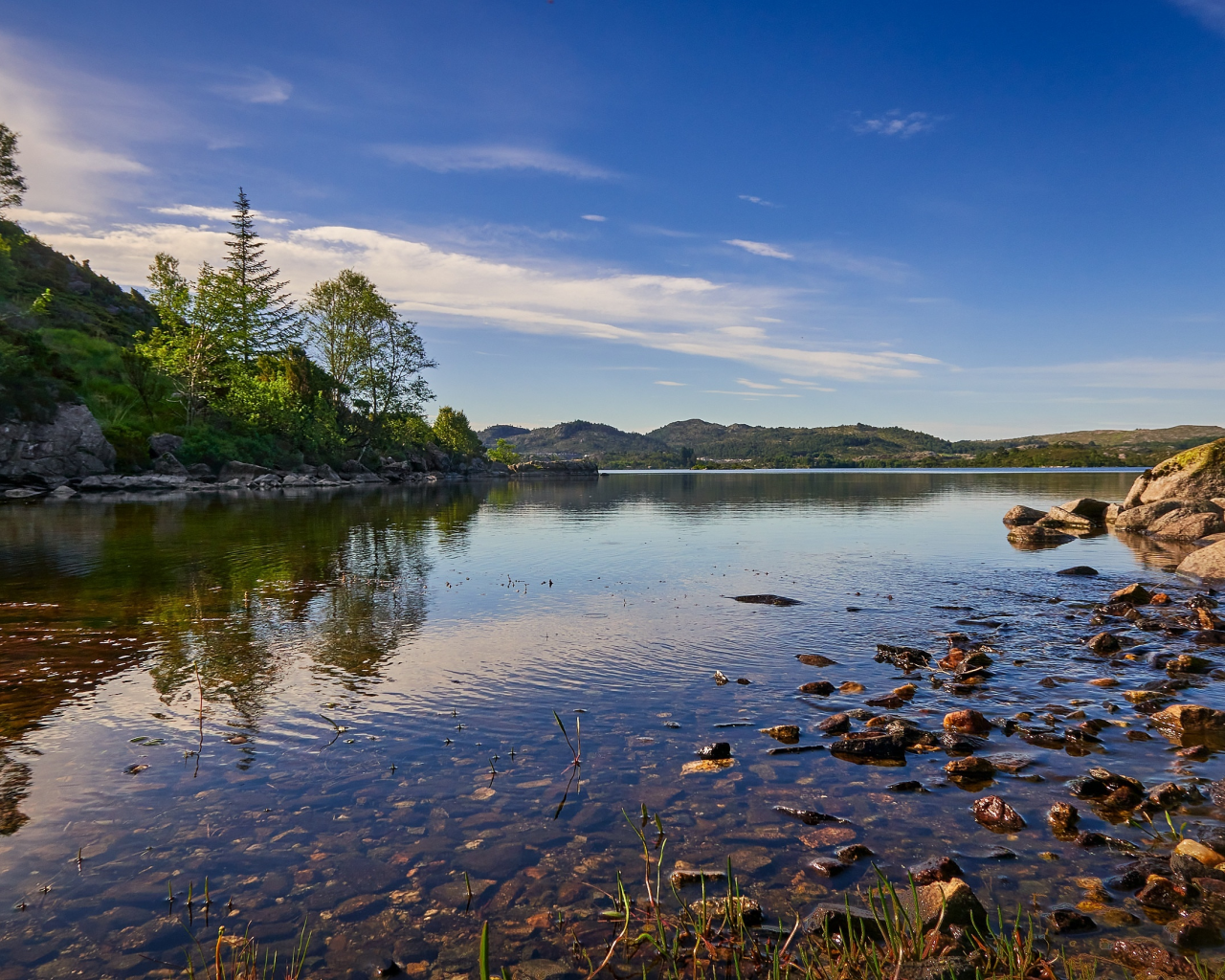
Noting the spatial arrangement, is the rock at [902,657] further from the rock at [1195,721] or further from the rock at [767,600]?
the rock at [767,600]

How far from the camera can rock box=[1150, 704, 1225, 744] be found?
11180 millimetres

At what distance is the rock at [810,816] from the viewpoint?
845 centimetres

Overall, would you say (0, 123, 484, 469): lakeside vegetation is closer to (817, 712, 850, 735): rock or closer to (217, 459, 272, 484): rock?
(217, 459, 272, 484): rock

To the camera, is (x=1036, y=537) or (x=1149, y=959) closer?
(x=1149, y=959)

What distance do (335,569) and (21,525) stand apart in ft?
86.2

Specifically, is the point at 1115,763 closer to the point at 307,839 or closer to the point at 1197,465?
the point at 307,839

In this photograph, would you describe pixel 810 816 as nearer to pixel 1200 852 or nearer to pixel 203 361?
pixel 1200 852

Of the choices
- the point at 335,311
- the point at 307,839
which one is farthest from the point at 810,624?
the point at 335,311

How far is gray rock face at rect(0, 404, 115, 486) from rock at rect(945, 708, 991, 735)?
83523 mm

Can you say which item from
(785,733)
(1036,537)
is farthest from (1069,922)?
(1036,537)

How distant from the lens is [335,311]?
116562 millimetres

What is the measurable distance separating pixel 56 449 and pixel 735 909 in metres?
86.4

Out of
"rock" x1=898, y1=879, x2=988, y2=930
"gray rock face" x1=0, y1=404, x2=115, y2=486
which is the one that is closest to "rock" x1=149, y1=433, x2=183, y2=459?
"gray rock face" x1=0, y1=404, x2=115, y2=486

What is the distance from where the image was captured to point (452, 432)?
17812 centimetres
